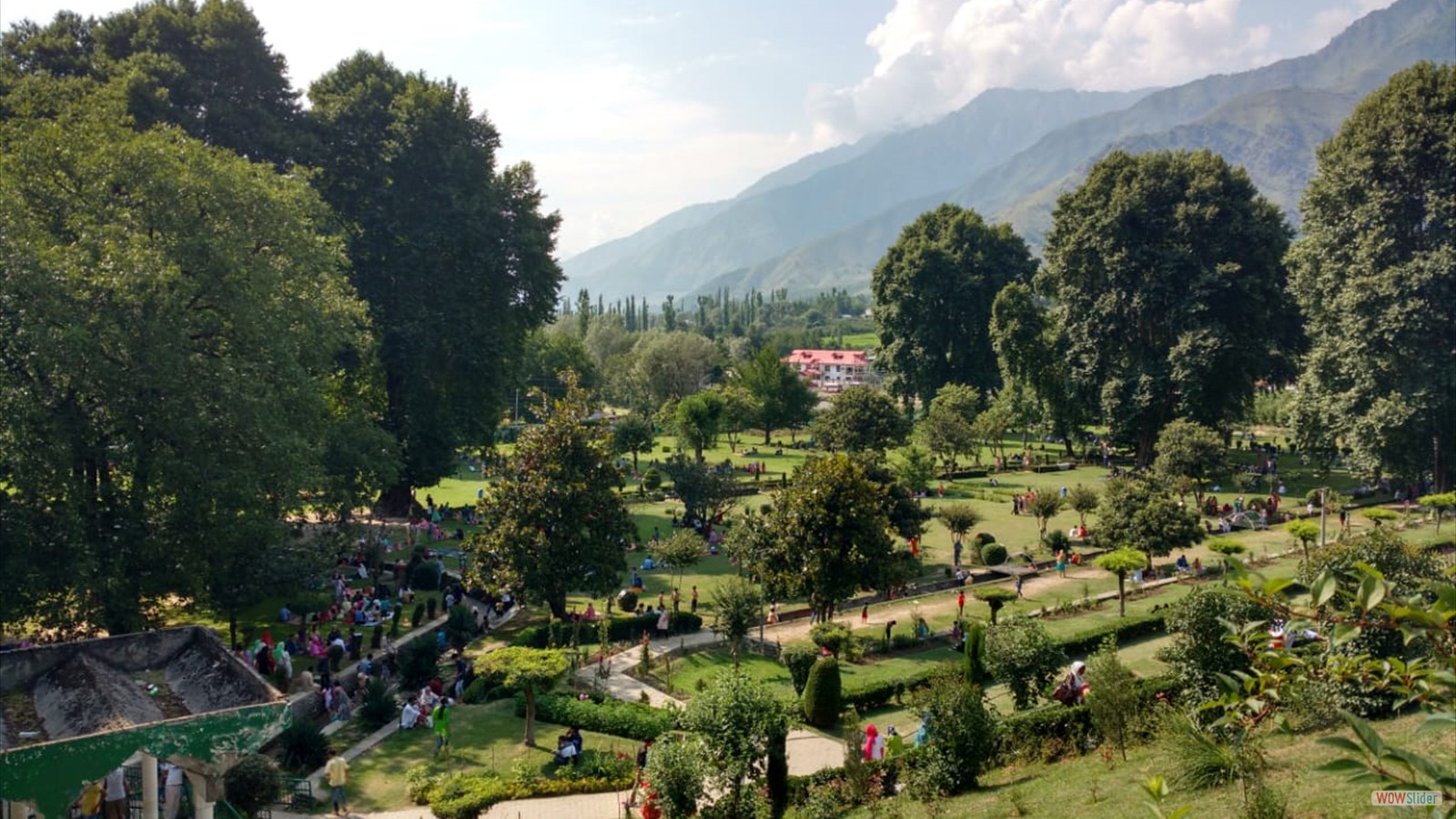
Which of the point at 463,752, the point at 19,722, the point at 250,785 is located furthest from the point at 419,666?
the point at 19,722

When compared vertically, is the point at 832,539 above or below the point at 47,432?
below

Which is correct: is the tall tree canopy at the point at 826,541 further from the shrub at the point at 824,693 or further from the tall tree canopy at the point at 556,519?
the shrub at the point at 824,693

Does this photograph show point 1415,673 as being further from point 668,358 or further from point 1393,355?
point 668,358

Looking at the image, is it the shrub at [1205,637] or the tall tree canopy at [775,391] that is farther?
the tall tree canopy at [775,391]

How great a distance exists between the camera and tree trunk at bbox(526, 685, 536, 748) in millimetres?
18375

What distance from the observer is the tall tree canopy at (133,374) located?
19.2 m

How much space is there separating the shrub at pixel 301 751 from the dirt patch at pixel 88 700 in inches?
186

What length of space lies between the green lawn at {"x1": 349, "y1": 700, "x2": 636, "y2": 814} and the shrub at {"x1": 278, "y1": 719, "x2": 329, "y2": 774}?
0.69 metres

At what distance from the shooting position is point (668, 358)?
80812 millimetres

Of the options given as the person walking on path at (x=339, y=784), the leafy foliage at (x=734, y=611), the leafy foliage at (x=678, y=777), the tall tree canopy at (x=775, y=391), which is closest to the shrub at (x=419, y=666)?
the person walking on path at (x=339, y=784)

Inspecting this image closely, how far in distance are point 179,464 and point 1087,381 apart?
41661 mm

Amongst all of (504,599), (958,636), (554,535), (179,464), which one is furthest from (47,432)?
(958,636)

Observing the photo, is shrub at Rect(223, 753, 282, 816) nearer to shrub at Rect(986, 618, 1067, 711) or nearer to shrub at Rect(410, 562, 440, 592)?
shrub at Rect(986, 618, 1067, 711)

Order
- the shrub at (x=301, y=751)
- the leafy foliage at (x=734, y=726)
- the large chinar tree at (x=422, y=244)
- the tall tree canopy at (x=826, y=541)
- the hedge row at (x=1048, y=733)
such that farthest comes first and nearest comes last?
1. the large chinar tree at (x=422, y=244)
2. the tall tree canopy at (x=826, y=541)
3. the shrub at (x=301, y=751)
4. the hedge row at (x=1048, y=733)
5. the leafy foliage at (x=734, y=726)
